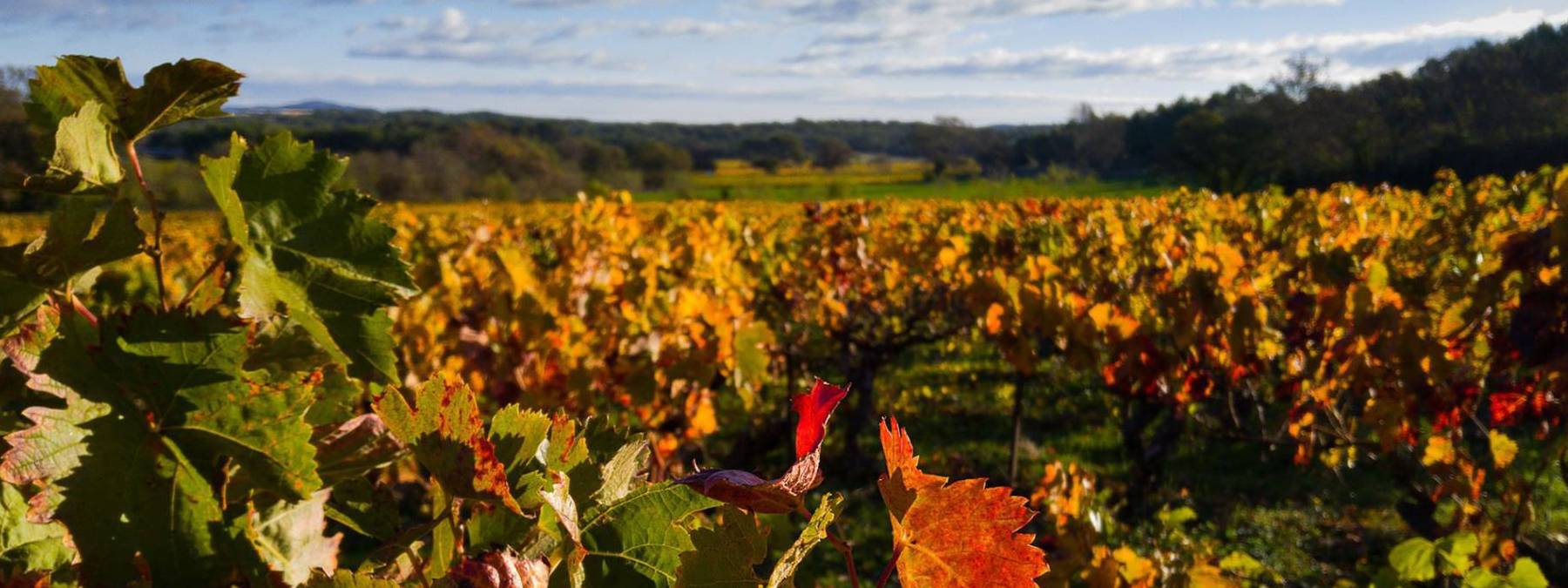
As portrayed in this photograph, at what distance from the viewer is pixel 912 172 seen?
51.1m

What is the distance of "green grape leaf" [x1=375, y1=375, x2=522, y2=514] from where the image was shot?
565 millimetres

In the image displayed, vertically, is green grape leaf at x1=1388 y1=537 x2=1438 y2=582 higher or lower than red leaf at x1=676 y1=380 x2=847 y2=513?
lower

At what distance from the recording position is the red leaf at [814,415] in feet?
1.56

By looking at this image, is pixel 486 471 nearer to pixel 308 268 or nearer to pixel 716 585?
pixel 716 585

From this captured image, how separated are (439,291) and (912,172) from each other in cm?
4838

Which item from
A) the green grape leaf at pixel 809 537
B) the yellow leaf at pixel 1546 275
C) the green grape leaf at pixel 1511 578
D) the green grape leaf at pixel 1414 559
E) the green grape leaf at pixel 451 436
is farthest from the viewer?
the yellow leaf at pixel 1546 275

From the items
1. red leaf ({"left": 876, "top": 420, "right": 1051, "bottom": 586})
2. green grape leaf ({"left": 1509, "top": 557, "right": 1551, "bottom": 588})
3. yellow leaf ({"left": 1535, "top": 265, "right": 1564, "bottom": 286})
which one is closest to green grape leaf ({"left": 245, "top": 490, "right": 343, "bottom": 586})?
red leaf ({"left": 876, "top": 420, "right": 1051, "bottom": 586})

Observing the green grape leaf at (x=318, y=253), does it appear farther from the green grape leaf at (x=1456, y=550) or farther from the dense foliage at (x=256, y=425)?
the green grape leaf at (x=1456, y=550)

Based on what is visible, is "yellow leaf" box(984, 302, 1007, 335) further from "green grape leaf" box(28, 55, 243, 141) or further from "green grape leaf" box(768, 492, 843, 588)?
"green grape leaf" box(768, 492, 843, 588)

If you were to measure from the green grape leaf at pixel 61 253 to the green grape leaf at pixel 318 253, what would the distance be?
0.07 m

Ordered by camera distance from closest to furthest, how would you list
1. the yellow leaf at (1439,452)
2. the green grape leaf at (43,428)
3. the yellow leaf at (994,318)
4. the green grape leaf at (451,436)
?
the green grape leaf at (451,436) → the green grape leaf at (43,428) → the yellow leaf at (1439,452) → the yellow leaf at (994,318)

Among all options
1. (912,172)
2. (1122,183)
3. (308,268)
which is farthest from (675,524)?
(912,172)

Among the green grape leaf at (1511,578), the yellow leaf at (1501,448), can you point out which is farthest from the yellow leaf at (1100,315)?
the green grape leaf at (1511,578)

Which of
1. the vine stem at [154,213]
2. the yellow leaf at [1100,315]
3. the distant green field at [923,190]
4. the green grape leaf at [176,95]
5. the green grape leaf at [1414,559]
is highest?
the green grape leaf at [176,95]
